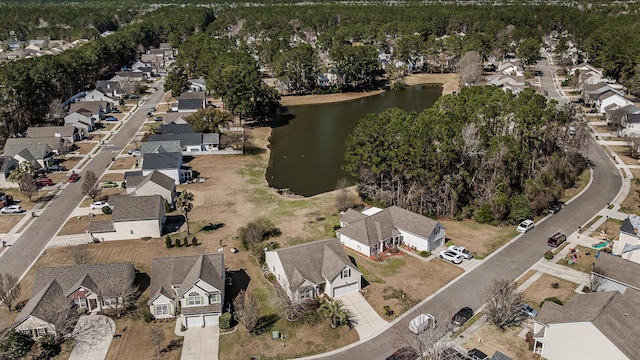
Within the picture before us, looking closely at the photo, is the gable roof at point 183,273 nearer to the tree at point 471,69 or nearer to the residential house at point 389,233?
the residential house at point 389,233

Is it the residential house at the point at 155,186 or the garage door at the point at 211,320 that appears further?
the residential house at the point at 155,186

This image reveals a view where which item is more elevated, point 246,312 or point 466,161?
point 466,161

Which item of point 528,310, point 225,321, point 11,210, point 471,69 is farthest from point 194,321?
point 471,69

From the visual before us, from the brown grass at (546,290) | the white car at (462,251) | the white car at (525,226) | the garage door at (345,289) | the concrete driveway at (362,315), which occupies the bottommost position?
the concrete driveway at (362,315)

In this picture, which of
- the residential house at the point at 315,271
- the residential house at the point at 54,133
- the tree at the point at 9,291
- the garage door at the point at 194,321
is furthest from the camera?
the residential house at the point at 54,133

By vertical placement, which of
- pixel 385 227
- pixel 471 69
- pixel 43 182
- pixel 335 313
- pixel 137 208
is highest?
pixel 471 69

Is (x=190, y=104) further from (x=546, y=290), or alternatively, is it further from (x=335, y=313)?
(x=546, y=290)

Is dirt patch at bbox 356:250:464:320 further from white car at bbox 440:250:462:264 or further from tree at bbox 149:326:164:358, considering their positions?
tree at bbox 149:326:164:358

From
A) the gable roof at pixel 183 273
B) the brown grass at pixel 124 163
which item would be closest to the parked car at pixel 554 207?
the gable roof at pixel 183 273

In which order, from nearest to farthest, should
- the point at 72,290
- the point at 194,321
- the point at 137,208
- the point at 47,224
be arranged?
1. the point at 194,321
2. the point at 72,290
3. the point at 137,208
4. the point at 47,224
